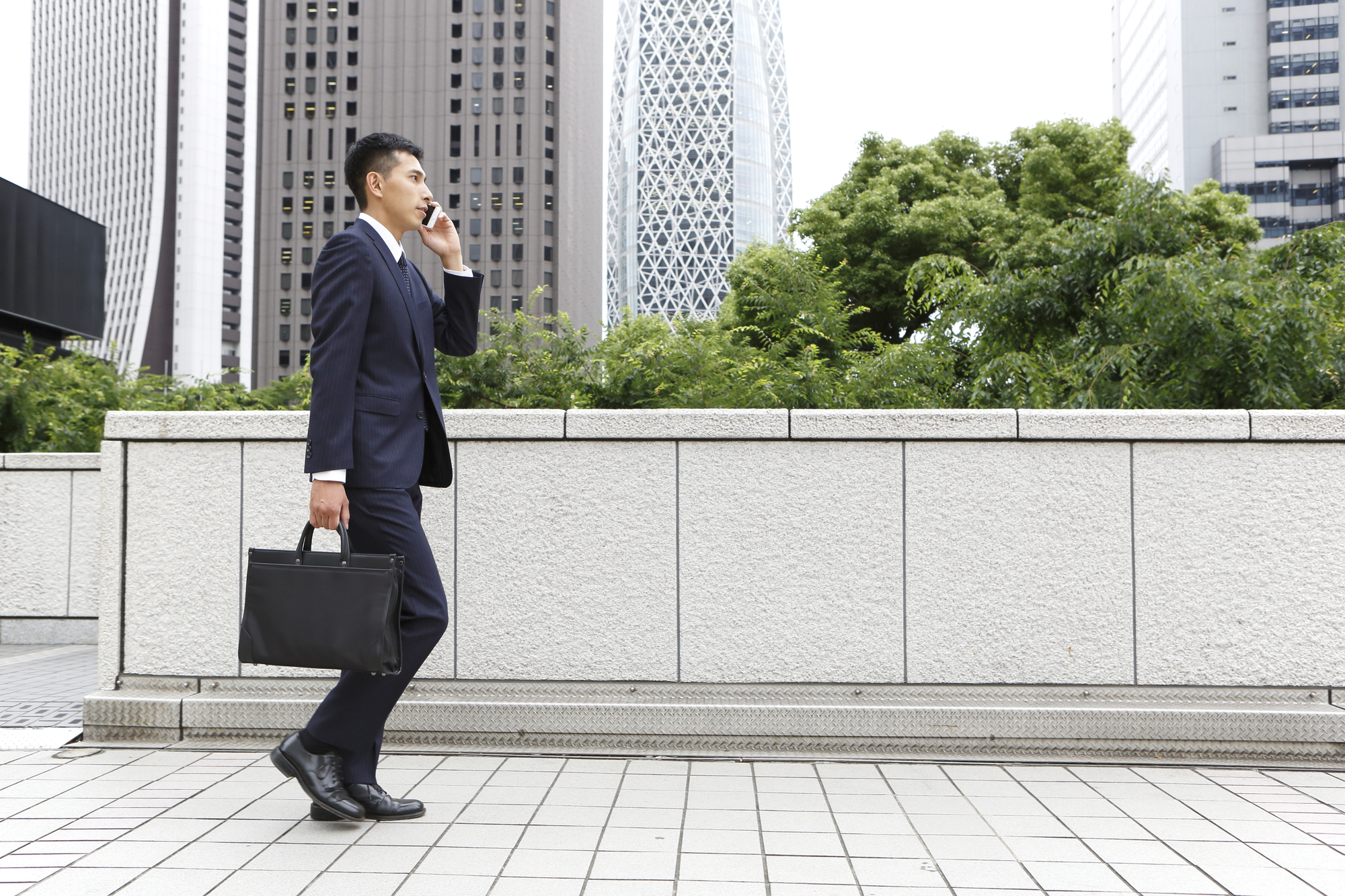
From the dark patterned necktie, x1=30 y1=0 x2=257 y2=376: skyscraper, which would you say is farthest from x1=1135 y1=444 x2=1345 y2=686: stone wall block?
x1=30 y1=0 x2=257 y2=376: skyscraper

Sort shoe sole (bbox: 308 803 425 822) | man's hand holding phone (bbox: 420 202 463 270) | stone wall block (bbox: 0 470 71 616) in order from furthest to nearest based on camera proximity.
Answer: stone wall block (bbox: 0 470 71 616)
man's hand holding phone (bbox: 420 202 463 270)
shoe sole (bbox: 308 803 425 822)

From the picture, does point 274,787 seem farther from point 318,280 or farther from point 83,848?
point 318,280

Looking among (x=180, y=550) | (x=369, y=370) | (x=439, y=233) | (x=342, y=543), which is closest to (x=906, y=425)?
(x=439, y=233)

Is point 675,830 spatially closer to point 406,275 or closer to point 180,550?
point 406,275

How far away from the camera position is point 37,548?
7.16 m

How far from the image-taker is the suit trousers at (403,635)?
302cm

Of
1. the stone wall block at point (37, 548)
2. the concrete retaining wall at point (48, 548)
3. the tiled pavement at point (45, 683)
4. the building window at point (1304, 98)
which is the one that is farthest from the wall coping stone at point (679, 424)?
the building window at point (1304, 98)

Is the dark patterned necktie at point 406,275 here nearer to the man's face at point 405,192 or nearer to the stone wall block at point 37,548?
the man's face at point 405,192

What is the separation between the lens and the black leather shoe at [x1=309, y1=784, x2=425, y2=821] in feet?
10.2

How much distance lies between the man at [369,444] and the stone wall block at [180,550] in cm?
137

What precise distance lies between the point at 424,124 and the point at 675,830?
276ft

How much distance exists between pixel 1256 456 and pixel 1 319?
21.0 metres

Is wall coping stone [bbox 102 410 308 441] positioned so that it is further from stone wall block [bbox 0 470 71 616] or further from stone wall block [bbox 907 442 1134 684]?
stone wall block [bbox 0 470 71 616]

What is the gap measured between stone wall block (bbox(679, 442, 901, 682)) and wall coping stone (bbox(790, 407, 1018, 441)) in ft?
0.18
